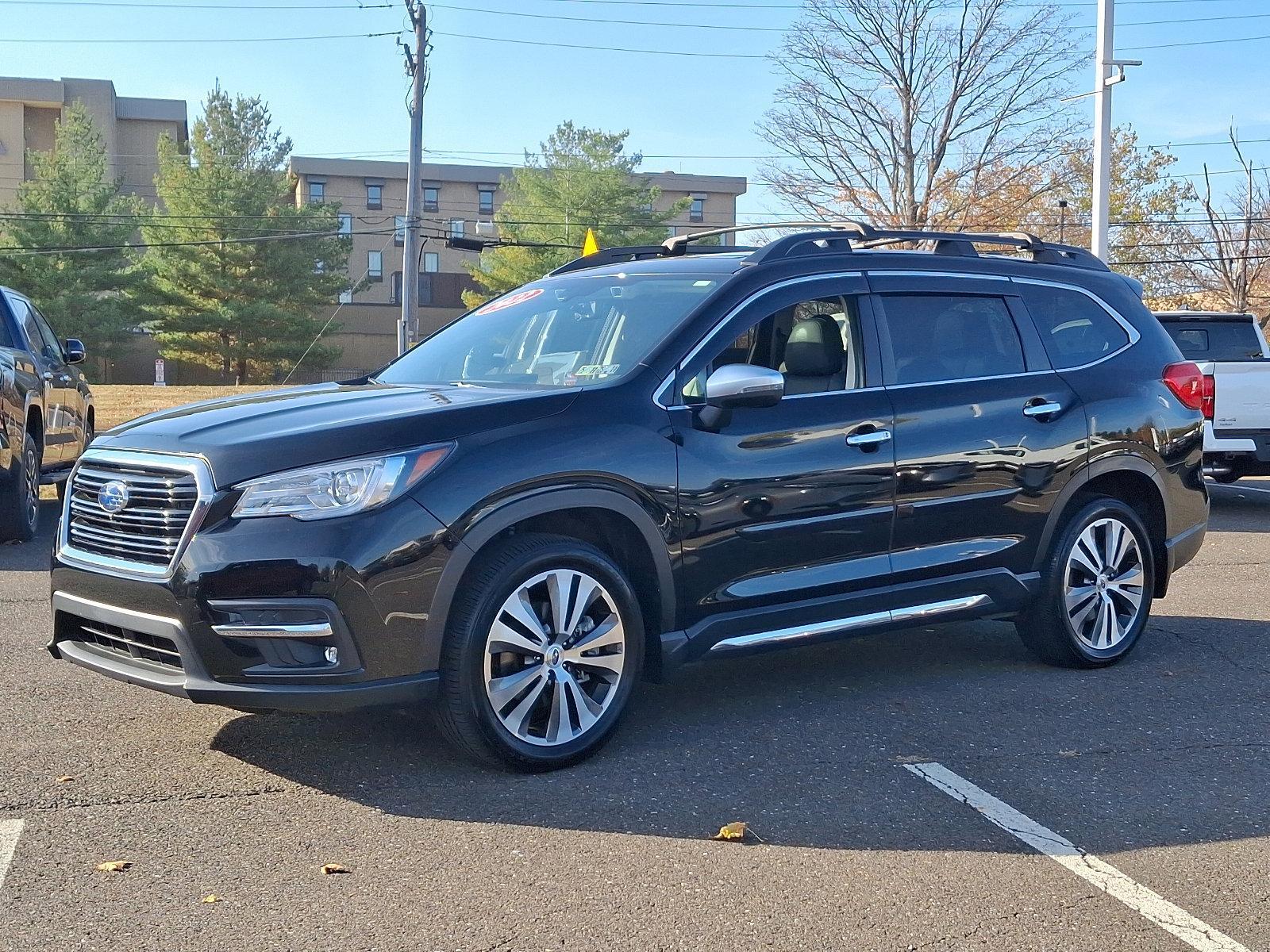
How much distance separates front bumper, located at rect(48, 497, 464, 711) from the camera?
432cm

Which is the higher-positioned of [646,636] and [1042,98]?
[1042,98]

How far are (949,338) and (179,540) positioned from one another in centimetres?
335

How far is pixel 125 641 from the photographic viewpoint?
467cm

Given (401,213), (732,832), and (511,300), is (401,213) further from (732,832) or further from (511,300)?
(732,832)

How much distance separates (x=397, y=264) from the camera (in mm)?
74438

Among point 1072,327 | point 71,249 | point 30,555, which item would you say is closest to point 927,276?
point 1072,327

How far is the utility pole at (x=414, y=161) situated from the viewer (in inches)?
1147

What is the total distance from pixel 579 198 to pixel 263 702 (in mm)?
55073

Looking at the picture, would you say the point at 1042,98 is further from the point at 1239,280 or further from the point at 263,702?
the point at 263,702

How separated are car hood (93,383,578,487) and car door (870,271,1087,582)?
161cm

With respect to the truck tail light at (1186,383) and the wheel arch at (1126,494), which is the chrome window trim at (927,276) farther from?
the wheel arch at (1126,494)

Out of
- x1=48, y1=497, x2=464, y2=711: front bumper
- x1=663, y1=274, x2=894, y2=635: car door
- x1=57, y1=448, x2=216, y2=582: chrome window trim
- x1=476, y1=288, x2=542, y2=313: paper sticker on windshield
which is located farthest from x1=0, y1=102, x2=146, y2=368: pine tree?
x1=48, y1=497, x2=464, y2=711: front bumper

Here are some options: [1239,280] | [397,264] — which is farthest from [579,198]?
[1239,280]

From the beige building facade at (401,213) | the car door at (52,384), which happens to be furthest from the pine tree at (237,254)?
the car door at (52,384)
